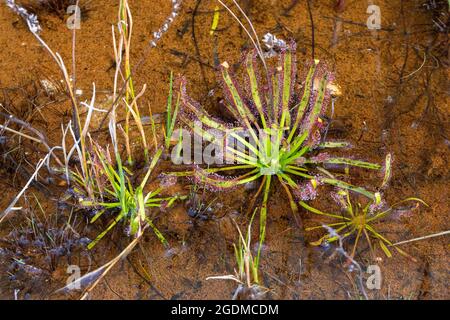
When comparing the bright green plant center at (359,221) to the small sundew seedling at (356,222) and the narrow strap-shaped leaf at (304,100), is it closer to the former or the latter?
the small sundew seedling at (356,222)

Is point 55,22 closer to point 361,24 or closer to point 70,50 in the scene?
point 70,50

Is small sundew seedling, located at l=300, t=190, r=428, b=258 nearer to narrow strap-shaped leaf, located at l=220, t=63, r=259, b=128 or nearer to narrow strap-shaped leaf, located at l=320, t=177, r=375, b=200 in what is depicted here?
narrow strap-shaped leaf, located at l=320, t=177, r=375, b=200

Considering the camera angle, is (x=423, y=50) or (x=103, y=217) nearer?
(x=103, y=217)

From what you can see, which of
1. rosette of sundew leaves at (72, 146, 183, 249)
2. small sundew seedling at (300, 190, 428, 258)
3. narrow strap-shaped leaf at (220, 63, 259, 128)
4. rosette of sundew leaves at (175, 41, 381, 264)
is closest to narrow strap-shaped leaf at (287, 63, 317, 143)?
rosette of sundew leaves at (175, 41, 381, 264)

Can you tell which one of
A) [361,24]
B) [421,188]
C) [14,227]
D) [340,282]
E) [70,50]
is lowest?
[340,282]

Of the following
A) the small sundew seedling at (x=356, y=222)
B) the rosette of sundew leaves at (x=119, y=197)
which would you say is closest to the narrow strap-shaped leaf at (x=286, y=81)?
the small sundew seedling at (x=356, y=222)

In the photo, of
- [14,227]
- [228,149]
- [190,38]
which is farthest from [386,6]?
[14,227]
